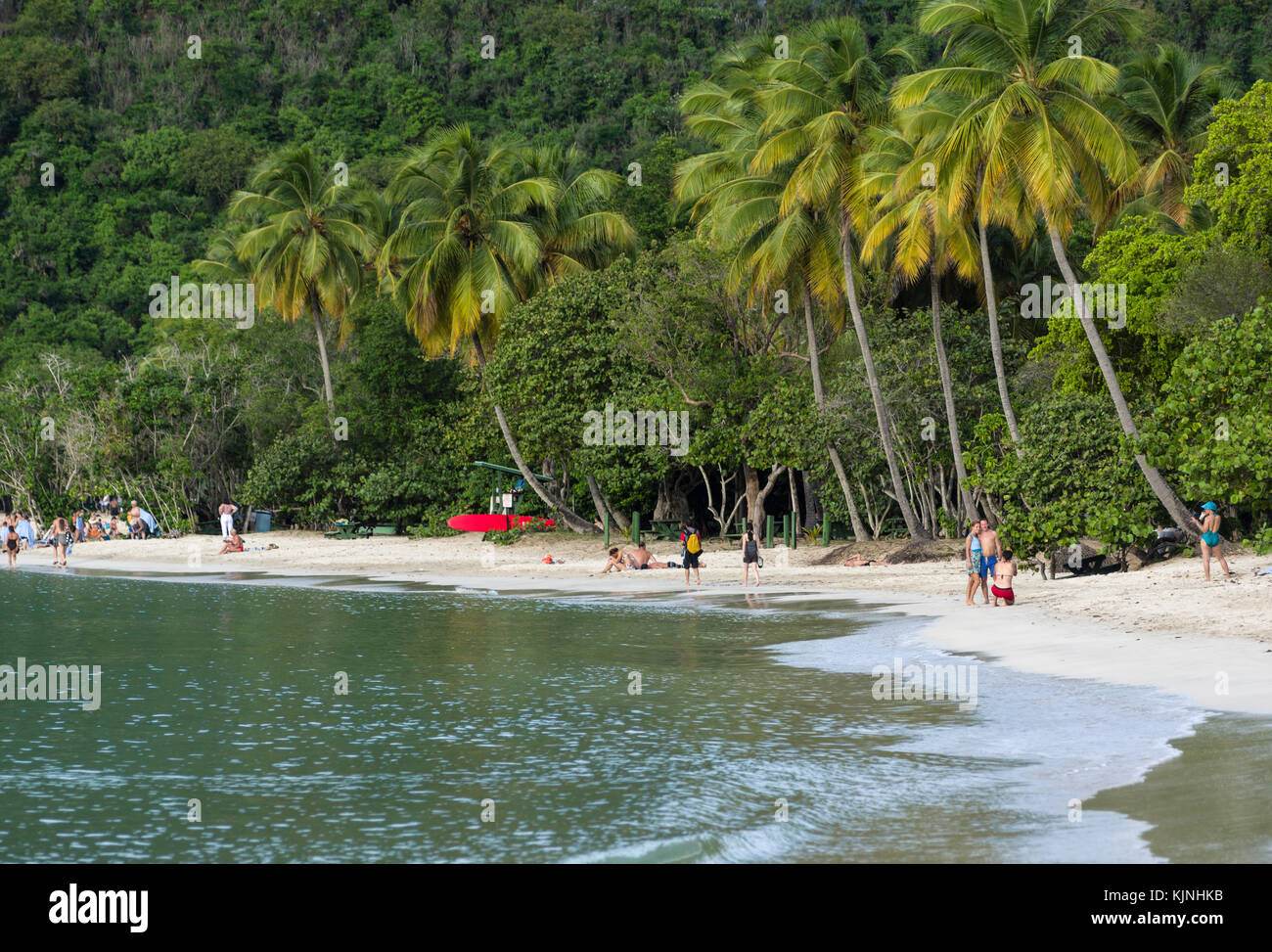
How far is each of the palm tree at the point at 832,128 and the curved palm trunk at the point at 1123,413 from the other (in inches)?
231

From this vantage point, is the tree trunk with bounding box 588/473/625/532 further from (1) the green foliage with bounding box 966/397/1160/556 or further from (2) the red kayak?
(1) the green foliage with bounding box 966/397/1160/556

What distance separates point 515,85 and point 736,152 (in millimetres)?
53641

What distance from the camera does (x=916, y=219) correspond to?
28.0 metres

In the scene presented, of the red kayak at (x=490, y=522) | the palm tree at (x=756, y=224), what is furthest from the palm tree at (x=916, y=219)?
the red kayak at (x=490, y=522)

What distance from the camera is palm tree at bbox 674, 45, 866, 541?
32031 millimetres

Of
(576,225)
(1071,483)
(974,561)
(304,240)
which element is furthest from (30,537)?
(974,561)

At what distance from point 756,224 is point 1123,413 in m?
11.1

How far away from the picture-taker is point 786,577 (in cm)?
2906

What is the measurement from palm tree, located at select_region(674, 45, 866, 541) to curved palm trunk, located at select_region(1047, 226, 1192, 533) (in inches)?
289

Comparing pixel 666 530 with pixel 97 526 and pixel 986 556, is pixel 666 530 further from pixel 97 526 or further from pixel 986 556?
pixel 97 526

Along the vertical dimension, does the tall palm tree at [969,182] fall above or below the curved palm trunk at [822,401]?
above

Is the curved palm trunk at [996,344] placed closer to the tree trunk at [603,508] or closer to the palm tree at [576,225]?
the tree trunk at [603,508]

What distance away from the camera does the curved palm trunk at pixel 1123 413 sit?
24.3 m


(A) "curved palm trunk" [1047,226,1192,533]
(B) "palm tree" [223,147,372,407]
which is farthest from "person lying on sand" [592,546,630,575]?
(B) "palm tree" [223,147,372,407]
